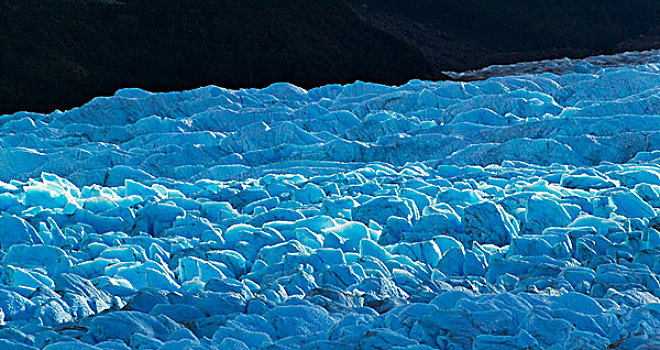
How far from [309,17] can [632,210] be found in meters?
15.4

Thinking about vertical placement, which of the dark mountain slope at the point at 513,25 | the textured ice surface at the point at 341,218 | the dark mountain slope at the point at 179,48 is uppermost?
the textured ice surface at the point at 341,218

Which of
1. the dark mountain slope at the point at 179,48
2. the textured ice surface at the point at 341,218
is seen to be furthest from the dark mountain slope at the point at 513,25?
the textured ice surface at the point at 341,218

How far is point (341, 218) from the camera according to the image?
655 cm

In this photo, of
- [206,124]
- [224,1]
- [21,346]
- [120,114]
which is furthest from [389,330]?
[224,1]

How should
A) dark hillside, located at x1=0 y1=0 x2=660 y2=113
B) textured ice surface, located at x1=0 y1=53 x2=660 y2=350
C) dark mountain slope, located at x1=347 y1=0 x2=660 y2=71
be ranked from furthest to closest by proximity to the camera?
1. dark mountain slope, located at x1=347 y1=0 x2=660 y2=71
2. dark hillside, located at x1=0 y1=0 x2=660 y2=113
3. textured ice surface, located at x1=0 y1=53 x2=660 y2=350

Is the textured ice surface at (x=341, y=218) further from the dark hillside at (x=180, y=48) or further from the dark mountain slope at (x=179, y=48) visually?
the dark mountain slope at (x=179, y=48)

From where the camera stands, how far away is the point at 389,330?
386 cm

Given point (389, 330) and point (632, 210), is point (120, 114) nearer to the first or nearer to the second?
point (632, 210)

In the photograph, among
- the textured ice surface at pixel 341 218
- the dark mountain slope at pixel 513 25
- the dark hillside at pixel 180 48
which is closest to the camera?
the textured ice surface at pixel 341 218

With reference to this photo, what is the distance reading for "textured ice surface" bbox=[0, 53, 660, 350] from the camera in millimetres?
4117

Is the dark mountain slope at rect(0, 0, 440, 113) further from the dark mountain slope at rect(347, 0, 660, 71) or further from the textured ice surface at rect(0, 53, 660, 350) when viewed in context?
the dark mountain slope at rect(347, 0, 660, 71)

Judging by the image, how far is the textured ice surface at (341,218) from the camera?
13.5ft

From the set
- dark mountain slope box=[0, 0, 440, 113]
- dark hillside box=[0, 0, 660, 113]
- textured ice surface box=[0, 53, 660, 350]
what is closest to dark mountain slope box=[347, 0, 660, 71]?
dark hillside box=[0, 0, 660, 113]

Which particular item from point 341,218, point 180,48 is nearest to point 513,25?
point 180,48
